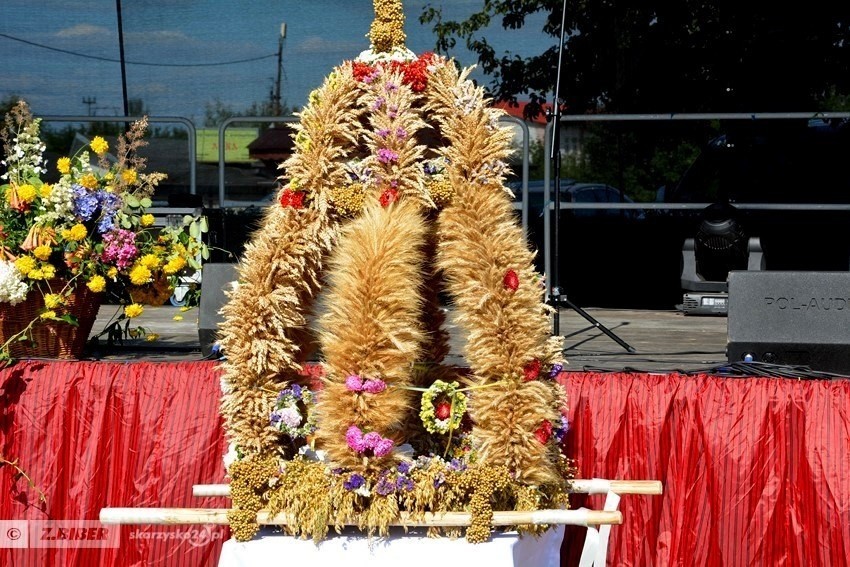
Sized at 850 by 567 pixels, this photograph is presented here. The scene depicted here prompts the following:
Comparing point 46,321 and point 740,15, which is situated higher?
point 740,15

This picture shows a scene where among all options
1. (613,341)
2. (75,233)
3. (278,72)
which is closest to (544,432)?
(75,233)

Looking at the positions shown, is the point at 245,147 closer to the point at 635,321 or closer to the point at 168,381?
the point at 635,321

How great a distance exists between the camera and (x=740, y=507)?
4188 mm

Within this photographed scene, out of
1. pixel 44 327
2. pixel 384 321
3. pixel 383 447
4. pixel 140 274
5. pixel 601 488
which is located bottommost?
pixel 601 488

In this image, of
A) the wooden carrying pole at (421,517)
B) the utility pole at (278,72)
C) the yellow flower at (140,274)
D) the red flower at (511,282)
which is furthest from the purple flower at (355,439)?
the utility pole at (278,72)

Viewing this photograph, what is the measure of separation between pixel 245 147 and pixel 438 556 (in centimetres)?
591

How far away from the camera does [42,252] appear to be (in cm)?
460

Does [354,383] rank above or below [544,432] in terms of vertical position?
above

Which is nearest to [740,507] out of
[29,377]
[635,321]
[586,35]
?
[29,377]

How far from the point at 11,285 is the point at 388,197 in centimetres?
190

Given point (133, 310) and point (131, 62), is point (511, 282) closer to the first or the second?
point (133, 310)

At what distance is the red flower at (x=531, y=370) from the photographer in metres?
3.26

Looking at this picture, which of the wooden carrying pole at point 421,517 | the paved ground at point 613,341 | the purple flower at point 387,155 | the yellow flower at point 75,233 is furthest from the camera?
the paved ground at point 613,341

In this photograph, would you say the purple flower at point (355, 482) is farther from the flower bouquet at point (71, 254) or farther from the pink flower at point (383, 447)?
the flower bouquet at point (71, 254)
